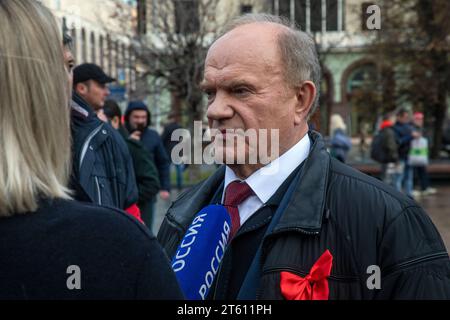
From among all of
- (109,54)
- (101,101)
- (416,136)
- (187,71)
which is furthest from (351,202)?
(109,54)

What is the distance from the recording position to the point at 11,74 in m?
1.52

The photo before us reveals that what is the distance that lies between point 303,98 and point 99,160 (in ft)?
7.65

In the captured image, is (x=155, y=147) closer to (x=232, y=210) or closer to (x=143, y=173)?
(x=143, y=173)

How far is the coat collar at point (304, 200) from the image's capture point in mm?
1913

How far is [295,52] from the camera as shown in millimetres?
2211

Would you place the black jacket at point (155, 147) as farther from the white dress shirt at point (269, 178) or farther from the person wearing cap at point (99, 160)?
the white dress shirt at point (269, 178)

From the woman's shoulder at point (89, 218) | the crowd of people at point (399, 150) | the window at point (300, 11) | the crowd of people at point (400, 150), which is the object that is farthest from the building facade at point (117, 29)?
the woman's shoulder at point (89, 218)

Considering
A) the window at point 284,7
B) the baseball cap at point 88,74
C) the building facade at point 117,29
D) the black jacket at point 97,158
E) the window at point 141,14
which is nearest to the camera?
the black jacket at point 97,158

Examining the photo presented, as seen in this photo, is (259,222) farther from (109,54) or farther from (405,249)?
(109,54)

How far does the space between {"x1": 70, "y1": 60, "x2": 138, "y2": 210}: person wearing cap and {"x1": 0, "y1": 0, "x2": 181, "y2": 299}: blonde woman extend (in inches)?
96.4

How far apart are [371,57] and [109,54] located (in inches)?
379

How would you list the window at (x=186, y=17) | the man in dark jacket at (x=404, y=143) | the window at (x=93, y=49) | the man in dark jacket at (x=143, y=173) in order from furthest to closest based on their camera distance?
the window at (x=93, y=49) < the window at (x=186, y=17) < the man in dark jacket at (x=404, y=143) < the man in dark jacket at (x=143, y=173)

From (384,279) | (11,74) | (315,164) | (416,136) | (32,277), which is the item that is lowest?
(416,136)

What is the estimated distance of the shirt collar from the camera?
2178 millimetres
